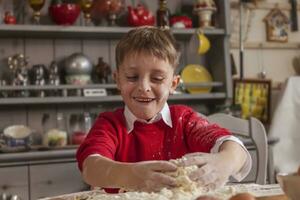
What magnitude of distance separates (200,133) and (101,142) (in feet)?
0.91

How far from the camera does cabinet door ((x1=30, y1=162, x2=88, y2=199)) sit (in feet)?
7.14

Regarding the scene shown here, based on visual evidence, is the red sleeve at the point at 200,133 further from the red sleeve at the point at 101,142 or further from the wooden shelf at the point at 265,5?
the wooden shelf at the point at 265,5

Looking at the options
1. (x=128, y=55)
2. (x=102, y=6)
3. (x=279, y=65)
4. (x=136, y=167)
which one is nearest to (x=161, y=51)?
(x=128, y=55)

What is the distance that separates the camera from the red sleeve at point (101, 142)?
1.11m

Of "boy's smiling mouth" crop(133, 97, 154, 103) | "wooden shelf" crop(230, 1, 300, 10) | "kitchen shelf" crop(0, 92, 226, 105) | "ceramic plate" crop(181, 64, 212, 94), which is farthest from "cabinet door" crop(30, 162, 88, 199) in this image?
"wooden shelf" crop(230, 1, 300, 10)

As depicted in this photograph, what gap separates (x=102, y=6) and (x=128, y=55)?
61.3 inches

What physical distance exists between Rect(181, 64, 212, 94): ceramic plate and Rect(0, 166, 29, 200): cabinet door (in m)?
1.12

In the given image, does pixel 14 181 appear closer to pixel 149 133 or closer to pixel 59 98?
pixel 59 98

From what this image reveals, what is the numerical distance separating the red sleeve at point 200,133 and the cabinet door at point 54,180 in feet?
3.40

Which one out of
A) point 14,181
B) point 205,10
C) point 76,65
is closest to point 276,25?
point 205,10

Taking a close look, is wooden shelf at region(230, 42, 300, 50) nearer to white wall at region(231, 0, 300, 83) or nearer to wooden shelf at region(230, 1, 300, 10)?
white wall at region(231, 0, 300, 83)

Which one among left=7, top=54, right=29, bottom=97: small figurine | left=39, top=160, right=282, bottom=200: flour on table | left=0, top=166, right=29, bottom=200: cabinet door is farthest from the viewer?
left=7, top=54, right=29, bottom=97: small figurine

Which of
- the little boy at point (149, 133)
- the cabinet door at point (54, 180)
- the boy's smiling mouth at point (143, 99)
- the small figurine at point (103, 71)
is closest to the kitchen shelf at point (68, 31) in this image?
Result: the small figurine at point (103, 71)

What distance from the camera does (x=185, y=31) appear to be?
276 cm
